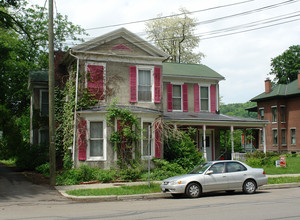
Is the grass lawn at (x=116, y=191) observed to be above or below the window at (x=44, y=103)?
below

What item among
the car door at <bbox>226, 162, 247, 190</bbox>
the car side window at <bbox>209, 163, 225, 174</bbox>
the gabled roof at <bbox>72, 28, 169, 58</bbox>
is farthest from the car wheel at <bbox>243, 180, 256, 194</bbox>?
the gabled roof at <bbox>72, 28, 169, 58</bbox>

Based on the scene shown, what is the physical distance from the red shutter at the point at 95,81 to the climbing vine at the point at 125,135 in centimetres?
123

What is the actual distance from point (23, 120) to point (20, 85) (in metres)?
11.9

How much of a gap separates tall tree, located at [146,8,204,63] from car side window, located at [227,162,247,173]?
34.0m

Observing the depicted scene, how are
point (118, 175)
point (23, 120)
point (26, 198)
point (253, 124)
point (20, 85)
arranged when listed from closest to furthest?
point (26, 198)
point (118, 175)
point (253, 124)
point (20, 85)
point (23, 120)

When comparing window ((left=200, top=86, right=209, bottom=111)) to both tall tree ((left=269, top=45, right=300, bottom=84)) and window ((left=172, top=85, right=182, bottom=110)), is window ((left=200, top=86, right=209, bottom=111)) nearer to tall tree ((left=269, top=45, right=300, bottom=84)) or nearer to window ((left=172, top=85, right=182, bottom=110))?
window ((left=172, top=85, right=182, bottom=110))

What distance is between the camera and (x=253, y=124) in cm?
2586

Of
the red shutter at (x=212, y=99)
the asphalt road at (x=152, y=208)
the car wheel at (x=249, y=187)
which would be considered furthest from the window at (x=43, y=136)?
the car wheel at (x=249, y=187)

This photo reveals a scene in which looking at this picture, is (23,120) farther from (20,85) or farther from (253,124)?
(253,124)

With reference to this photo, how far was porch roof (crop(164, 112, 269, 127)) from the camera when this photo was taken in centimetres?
2313

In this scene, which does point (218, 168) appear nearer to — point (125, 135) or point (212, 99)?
point (125, 135)

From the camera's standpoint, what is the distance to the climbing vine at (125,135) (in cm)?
1816

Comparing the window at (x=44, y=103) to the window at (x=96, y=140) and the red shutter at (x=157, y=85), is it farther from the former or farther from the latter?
the red shutter at (x=157, y=85)

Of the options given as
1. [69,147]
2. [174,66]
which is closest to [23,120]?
[174,66]
